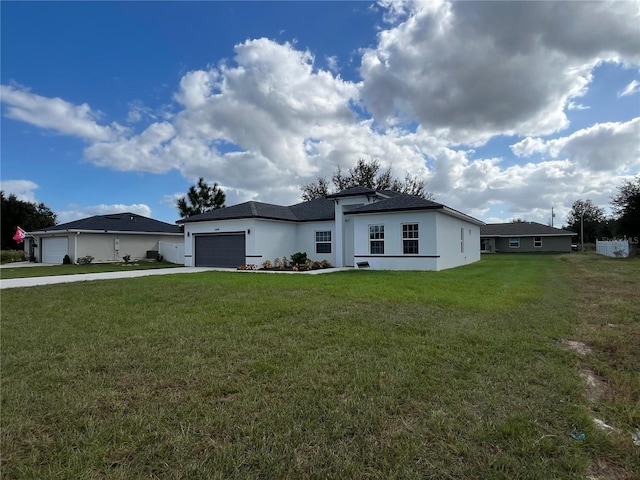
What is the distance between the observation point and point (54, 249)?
2686cm

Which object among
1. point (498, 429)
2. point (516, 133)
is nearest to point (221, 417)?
point (498, 429)

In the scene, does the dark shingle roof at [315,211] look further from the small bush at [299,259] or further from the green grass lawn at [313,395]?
the green grass lawn at [313,395]

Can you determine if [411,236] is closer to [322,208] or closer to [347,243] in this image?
[347,243]

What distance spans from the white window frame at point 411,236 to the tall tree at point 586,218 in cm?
5491

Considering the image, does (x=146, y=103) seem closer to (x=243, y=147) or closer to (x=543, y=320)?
(x=243, y=147)

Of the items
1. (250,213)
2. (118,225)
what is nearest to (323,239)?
(250,213)

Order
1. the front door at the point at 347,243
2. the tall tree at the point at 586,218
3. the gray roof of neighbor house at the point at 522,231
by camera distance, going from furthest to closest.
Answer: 1. the tall tree at the point at 586,218
2. the gray roof of neighbor house at the point at 522,231
3. the front door at the point at 347,243

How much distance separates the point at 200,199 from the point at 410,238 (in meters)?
29.2

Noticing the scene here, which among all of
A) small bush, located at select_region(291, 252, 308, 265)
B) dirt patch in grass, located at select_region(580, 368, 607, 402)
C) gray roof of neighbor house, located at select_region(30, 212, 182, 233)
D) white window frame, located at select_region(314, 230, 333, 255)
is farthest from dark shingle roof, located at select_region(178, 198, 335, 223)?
dirt patch in grass, located at select_region(580, 368, 607, 402)

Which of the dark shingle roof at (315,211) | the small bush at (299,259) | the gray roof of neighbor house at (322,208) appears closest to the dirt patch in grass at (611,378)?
the gray roof of neighbor house at (322,208)

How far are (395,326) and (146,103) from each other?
605 inches

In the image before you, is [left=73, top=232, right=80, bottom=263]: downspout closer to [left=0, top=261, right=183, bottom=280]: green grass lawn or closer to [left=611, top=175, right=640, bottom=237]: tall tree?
[left=0, top=261, right=183, bottom=280]: green grass lawn

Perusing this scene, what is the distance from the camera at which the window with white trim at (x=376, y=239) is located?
17.8 metres

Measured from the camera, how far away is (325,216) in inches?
830
